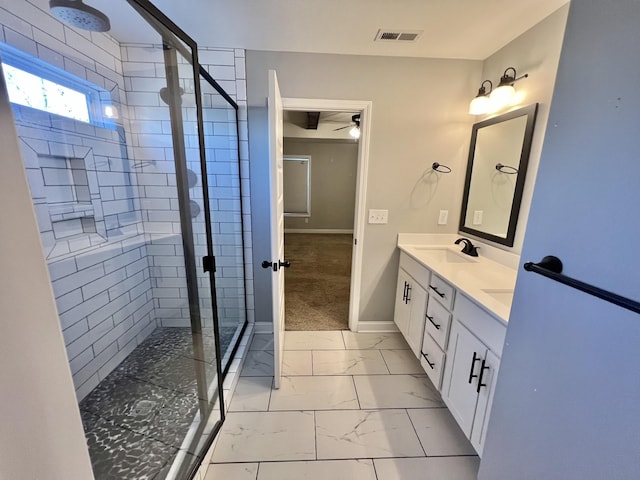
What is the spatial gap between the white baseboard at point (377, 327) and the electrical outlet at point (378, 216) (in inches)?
41.2

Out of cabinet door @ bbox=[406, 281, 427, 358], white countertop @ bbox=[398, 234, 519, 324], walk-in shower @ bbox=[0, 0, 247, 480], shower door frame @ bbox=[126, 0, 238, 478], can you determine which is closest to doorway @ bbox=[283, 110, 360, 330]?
cabinet door @ bbox=[406, 281, 427, 358]

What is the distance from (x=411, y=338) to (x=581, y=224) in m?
1.59

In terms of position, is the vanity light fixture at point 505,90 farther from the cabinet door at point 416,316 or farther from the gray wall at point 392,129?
the cabinet door at point 416,316

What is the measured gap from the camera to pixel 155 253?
216 cm

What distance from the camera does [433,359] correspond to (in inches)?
69.0

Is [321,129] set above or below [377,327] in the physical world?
above

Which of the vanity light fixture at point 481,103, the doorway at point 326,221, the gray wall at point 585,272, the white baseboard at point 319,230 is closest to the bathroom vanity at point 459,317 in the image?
the gray wall at point 585,272

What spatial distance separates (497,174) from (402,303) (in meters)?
1.29

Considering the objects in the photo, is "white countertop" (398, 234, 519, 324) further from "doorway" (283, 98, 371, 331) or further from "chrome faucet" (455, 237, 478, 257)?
"doorway" (283, 98, 371, 331)

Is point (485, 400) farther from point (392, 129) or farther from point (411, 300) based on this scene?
point (392, 129)

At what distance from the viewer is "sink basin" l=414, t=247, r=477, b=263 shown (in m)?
2.03

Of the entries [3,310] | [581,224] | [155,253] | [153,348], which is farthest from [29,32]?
[581,224]

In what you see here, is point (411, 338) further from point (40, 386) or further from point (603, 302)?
point (40, 386)

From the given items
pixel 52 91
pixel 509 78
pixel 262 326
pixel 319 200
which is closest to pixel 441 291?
pixel 509 78
